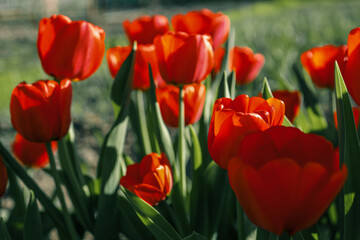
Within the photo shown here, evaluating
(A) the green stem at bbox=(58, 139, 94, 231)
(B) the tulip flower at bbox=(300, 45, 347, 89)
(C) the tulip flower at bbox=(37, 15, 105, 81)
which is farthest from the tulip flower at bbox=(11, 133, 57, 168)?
(B) the tulip flower at bbox=(300, 45, 347, 89)

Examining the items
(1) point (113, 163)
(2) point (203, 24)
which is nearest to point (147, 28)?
(2) point (203, 24)

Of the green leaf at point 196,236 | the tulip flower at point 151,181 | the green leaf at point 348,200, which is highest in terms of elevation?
the green leaf at point 348,200

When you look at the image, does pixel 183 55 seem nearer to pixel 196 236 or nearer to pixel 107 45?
pixel 196 236

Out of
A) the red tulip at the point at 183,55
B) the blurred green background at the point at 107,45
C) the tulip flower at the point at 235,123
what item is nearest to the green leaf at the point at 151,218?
the tulip flower at the point at 235,123

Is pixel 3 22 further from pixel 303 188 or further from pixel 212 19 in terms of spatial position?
pixel 303 188

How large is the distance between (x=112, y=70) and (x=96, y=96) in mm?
2144

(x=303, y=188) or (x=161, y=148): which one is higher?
(x=303, y=188)

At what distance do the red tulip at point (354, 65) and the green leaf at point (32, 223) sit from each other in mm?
574

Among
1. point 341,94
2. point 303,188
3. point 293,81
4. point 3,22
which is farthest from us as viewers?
point 3,22

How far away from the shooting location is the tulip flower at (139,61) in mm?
1047

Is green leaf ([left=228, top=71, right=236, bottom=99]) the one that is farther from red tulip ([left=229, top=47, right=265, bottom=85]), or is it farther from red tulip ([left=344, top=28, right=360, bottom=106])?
red tulip ([left=344, top=28, right=360, bottom=106])

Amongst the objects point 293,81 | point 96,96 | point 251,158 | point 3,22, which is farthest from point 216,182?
point 3,22

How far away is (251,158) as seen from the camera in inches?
19.7

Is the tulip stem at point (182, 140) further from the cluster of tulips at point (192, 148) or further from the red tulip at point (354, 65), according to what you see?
the red tulip at point (354, 65)
